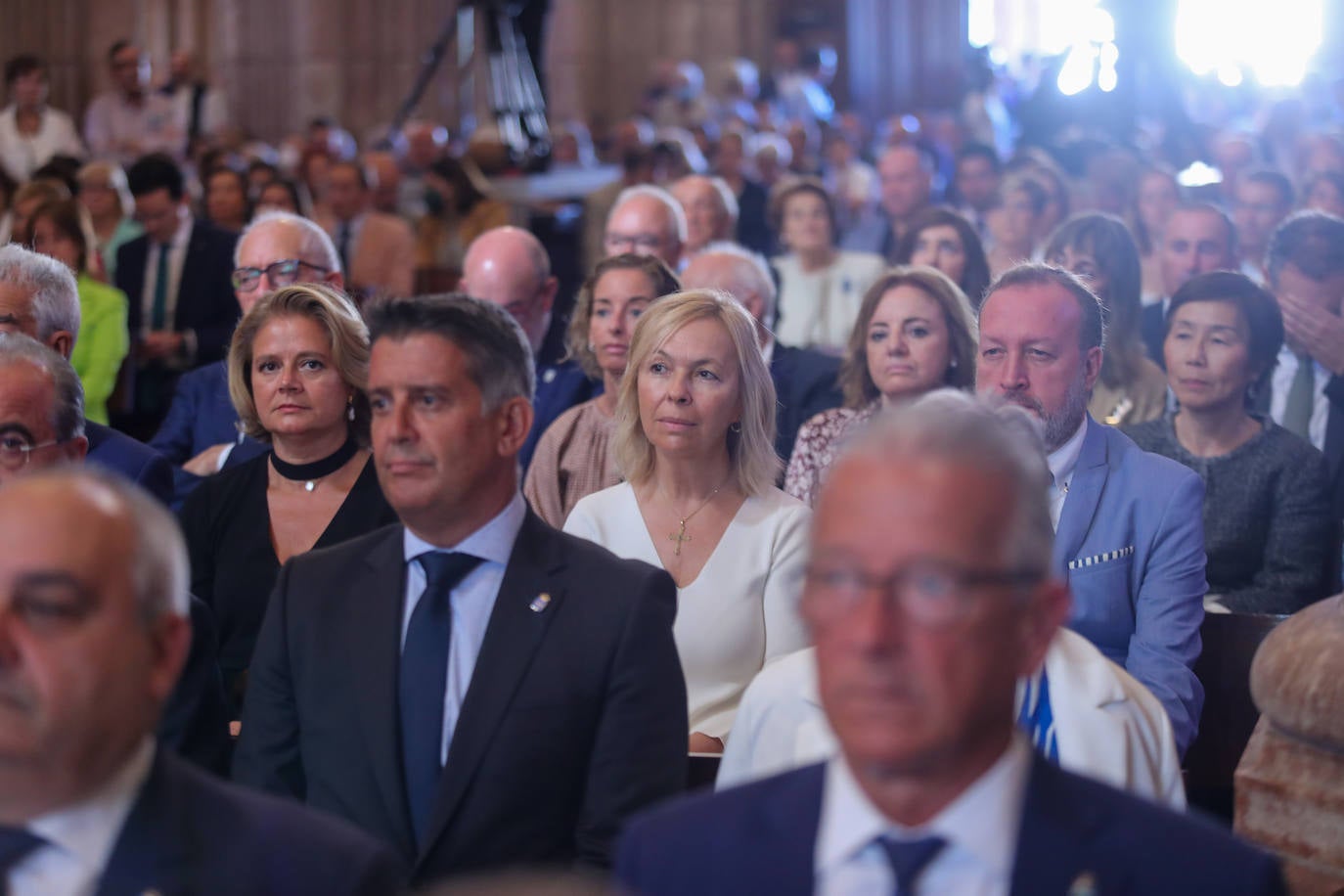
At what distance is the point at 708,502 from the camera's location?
3807mm

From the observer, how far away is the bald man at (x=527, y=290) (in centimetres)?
546

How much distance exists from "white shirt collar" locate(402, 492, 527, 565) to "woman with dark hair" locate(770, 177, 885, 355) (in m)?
4.98

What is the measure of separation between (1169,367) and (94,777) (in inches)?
136

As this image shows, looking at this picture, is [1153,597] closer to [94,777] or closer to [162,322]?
[94,777]

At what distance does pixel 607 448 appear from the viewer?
4.79 metres

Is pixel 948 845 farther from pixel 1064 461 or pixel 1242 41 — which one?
pixel 1242 41

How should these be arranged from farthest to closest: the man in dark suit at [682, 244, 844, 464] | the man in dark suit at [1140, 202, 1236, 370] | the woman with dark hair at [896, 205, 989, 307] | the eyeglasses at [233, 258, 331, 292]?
the man in dark suit at [1140, 202, 1236, 370] < the woman with dark hair at [896, 205, 989, 307] < the man in dark suit at [682, 244, 844, 464] < the eyeglasses at [233, 258, 331, 292]

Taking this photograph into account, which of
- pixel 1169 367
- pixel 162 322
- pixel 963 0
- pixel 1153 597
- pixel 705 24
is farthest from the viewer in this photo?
pixel 963 0

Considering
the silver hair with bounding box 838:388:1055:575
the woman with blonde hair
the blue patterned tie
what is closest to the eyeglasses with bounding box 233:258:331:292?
the woman with blonde hair

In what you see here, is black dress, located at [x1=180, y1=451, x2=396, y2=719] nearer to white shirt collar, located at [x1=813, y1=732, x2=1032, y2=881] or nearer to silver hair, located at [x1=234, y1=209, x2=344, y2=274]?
silver hair, located at [x1=234, y1=209, x2=344, y2=274]

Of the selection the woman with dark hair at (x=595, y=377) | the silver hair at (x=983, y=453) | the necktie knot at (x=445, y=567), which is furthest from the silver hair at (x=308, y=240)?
the silver hair at (x=983, y=453)

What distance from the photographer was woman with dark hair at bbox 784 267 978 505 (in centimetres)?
462

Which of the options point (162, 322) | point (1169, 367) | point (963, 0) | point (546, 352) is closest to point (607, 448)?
point (1169, 367)

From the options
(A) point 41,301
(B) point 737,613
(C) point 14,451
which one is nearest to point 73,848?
(C) point 14,451
